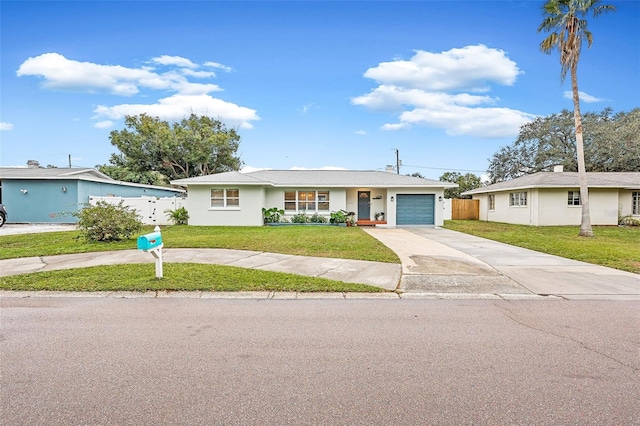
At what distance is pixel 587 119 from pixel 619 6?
26.2 m

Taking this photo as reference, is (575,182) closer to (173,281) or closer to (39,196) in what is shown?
(173,281)

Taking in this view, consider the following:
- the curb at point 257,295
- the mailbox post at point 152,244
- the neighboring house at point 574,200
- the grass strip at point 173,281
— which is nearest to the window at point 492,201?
the neighboring house at point 574,200

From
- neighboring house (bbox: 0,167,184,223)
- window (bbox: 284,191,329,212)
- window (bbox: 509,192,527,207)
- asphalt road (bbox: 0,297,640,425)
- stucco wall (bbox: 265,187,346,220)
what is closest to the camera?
asphalt road (bbox: 0,297,640,425)

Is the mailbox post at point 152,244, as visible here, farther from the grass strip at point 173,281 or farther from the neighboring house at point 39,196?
the neighboring house at point 39,196

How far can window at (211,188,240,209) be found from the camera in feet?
66.5

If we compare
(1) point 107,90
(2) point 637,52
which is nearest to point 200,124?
(1) point 107,90

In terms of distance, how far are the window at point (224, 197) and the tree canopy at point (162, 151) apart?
731 inches

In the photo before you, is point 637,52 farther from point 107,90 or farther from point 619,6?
point 107,90

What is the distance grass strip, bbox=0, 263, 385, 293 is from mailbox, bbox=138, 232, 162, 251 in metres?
0.71

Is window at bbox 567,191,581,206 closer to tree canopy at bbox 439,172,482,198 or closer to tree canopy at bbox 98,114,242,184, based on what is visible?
tree canopy at bbox 439,172,482,198

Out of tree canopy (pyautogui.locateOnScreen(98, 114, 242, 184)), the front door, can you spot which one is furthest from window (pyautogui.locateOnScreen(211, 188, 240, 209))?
tree canopy (pyautogui.locateOnScreen(98, 114, 242, 184))

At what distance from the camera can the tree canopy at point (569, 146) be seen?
32.2 m

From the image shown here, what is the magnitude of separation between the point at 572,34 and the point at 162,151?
116 ft

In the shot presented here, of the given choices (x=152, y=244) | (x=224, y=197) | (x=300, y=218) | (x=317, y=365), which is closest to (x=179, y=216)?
(x=224, y=197)
